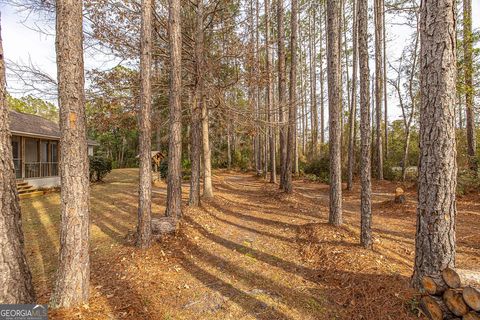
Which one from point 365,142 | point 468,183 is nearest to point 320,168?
point 468,183

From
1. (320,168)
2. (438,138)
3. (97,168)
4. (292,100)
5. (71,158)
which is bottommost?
(320,168)

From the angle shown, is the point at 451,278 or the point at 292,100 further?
the point at 292,100

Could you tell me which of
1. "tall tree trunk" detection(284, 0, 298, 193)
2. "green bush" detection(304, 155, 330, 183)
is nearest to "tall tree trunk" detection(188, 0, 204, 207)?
"tall tree trunk" detection(284, 0, 298, 193)

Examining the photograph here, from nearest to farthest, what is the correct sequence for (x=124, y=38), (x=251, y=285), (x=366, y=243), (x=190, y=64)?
(x=251, y=285)
(x=366, y=243)
(x=124, y=38)
(x=190, y=64)

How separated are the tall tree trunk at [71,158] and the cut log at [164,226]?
2.41 meters

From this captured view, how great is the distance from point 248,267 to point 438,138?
353cm

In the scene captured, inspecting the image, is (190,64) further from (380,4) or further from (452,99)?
(380,4)

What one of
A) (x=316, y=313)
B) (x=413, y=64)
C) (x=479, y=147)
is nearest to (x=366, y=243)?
(x=316, y=313)

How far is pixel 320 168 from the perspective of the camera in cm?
1677

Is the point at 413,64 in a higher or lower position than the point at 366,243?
higher

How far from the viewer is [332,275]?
385cm

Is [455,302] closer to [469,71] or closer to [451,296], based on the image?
[451,296]

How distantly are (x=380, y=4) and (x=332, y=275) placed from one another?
16921mm

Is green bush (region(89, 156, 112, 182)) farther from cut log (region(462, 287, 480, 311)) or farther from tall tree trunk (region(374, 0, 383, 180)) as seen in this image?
tall tree trunk (region(374, 0, 383, 180))
